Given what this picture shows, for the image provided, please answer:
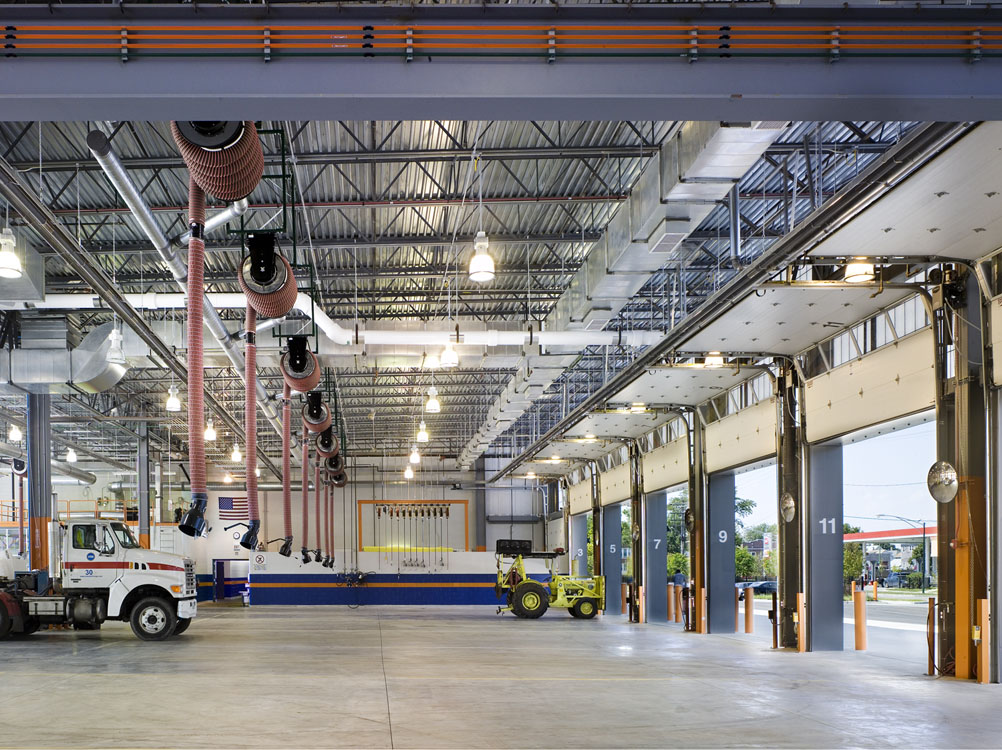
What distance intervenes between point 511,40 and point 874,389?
510 inches

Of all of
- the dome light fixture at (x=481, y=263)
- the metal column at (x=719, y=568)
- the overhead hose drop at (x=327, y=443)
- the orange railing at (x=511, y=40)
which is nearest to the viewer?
the orange railing at (x=511, y=40)

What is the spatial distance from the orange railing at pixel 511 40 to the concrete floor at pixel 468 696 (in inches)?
254

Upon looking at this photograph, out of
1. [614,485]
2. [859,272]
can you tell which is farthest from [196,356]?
[614,485]

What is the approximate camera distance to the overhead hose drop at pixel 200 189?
8.35m

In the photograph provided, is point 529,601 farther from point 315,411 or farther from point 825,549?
point 315,411

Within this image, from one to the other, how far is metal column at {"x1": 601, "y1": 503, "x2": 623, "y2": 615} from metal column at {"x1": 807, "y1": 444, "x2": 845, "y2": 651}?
1912cm

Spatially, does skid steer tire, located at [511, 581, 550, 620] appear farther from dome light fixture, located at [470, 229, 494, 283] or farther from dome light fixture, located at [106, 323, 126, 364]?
dome light fixture, located at [470, 229, 494, 283]

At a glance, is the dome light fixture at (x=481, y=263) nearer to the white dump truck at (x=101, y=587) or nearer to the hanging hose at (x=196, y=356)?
the hanging hose at (x=196, y=356)

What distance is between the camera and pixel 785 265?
49.7ft

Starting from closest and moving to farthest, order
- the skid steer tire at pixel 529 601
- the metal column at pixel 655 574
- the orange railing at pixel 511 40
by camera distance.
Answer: the orange railing at pixel 511 40 → the skid steer tire at pixel 529 601 → the metal column at pixel 655 574

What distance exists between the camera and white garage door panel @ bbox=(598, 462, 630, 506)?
3797 centimetres

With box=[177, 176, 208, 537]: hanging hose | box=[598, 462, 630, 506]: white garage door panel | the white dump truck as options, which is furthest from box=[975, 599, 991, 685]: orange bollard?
box=[598, 462, 630, 506]: white garage door panel

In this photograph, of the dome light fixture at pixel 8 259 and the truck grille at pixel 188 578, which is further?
the truck grille at pixel 188 578

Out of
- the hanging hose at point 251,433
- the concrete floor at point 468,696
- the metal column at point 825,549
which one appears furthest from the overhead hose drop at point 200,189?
the metal column at point 825,549
